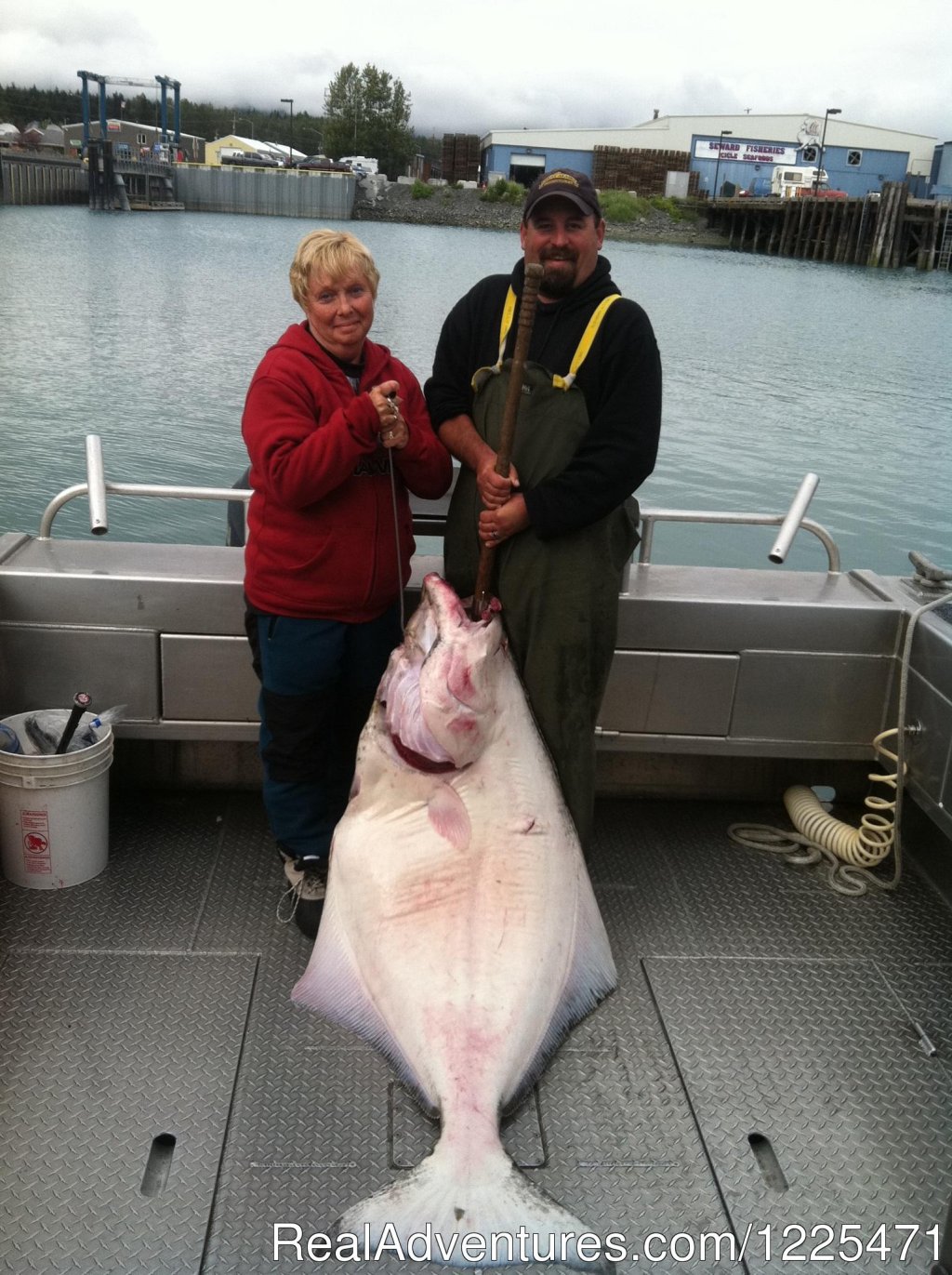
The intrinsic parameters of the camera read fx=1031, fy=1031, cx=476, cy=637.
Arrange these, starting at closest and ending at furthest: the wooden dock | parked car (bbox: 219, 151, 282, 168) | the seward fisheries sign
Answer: the wooden dock < parked car (bbox: 219, 151, 282, 168) < the seward fisheries sign

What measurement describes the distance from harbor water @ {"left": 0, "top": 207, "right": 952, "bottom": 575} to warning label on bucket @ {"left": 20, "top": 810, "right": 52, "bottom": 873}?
7381 millimetres

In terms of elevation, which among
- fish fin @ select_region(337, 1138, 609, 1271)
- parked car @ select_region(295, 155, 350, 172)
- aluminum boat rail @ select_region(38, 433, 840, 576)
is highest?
parked car @ select_region(295, 155, 350, 172)

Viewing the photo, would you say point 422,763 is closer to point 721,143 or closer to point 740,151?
point 721,143

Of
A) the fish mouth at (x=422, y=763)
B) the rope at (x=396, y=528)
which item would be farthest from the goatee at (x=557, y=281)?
the fish mouth at (x=422, y=763)

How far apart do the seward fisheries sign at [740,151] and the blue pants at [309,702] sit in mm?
89602

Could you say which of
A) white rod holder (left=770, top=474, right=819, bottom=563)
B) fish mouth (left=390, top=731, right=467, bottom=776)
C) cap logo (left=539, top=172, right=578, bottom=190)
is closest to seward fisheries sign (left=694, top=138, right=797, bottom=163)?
white rod holder (left=770, top=474, right=819, bottom=563)

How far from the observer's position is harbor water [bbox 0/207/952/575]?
39.3ft

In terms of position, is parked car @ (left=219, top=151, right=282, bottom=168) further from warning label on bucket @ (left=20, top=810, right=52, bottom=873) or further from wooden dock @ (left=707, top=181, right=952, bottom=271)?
warning label on bucket @ (left=20, top=810, right=52, bottom=873)

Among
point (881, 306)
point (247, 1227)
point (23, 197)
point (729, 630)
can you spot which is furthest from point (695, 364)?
point (23, 197)

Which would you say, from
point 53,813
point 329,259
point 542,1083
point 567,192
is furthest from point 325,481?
point 542,1083

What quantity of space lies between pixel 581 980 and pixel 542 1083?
29cm

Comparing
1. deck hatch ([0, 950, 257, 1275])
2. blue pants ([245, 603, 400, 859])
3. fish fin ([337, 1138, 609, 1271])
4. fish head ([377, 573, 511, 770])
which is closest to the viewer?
fish fin ([337, 1138, 609, 1271])

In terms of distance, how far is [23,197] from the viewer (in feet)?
223

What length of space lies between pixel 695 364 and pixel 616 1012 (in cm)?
1990
